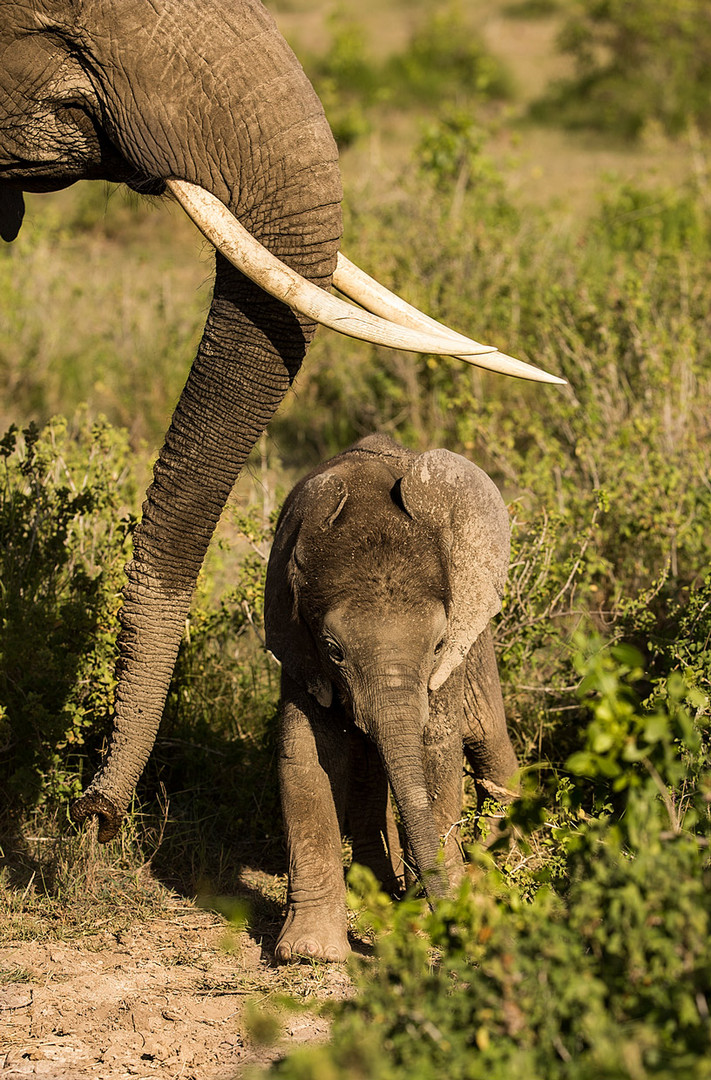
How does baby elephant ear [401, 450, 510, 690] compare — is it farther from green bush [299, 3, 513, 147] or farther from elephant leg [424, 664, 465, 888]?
green bush [299, 3, 513, 147]

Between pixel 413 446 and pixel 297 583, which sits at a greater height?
pixel 413 446

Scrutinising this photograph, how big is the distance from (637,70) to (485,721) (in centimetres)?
1657

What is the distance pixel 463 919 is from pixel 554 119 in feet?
61.1

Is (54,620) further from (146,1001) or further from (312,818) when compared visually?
(146,1001)

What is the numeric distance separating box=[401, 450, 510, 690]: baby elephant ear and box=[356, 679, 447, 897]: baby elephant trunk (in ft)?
0.81

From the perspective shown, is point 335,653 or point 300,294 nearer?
point 300,294

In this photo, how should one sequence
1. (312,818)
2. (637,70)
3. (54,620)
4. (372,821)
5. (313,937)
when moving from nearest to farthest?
(313,937), (312,818), (372,821), (54,620), (637,70)

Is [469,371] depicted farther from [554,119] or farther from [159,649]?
[554,119]

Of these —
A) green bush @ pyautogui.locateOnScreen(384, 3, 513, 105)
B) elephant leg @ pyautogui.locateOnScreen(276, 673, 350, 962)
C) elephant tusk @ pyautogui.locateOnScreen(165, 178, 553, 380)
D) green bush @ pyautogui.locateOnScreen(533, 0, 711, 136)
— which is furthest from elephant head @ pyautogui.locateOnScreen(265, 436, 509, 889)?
green bush @ pyautogui.locateOnScreen(384, 3, 513, 105)

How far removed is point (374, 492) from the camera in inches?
172

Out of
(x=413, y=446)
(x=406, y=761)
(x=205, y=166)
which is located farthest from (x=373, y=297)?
(x=413, y=446)

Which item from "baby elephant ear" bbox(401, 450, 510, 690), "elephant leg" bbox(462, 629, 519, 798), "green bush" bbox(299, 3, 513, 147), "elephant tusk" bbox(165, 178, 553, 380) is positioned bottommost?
"elephant leg" bbox(462, 629, 519, 798)

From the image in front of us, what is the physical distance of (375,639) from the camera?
417cm

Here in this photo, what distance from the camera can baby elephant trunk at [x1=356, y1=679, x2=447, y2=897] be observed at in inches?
163
